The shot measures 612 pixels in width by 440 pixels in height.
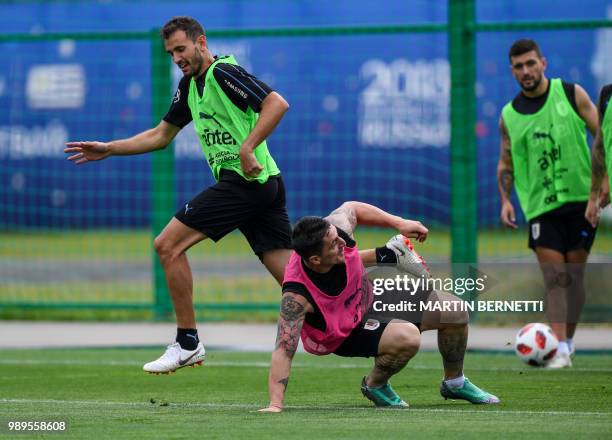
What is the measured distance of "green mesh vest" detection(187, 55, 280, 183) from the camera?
916 cm

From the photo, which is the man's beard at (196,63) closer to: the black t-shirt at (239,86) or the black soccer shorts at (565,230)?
the black t-shirt at (239,86)

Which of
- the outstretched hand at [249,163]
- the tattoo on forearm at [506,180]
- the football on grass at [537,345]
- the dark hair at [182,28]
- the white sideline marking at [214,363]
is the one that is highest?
the dark hair at [182,28]

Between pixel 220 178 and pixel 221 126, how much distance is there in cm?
35

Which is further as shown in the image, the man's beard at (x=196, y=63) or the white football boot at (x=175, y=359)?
the man's beard at (x=196, y=63)

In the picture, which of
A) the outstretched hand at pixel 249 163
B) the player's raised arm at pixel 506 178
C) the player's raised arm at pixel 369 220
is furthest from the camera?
the player's raised arm at pixel 506 178

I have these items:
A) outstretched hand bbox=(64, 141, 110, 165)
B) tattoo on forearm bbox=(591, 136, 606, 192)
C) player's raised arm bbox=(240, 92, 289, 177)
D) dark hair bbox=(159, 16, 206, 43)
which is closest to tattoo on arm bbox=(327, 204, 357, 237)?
Answer: player's raised arm bbox=(240, 92, 289, 177)

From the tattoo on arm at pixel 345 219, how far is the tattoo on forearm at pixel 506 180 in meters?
3.48

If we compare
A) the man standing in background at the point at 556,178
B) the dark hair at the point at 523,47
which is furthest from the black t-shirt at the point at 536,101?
the dark hair at the point at 523,47

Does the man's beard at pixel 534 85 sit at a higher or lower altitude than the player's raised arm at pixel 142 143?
higher

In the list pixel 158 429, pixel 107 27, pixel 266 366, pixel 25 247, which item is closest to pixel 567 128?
pixel 266 366

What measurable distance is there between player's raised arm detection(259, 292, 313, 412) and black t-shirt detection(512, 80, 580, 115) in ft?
13.9

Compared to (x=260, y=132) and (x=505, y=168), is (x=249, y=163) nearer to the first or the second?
(x=260, y=132)

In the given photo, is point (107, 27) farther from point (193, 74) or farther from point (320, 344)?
point (320, 344)

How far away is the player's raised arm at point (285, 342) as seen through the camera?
768 cm
